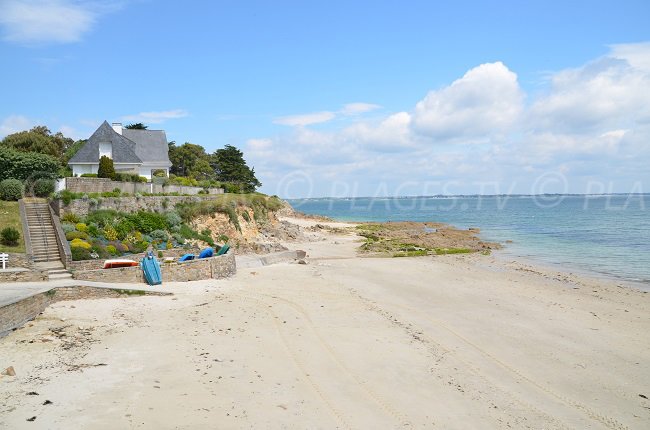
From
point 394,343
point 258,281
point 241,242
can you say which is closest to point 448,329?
point 394,343

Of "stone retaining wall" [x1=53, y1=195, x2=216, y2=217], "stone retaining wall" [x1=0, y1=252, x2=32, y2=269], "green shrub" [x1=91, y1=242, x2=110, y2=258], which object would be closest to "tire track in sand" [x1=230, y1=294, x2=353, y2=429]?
"green shrub" [x1=91, y1=242, x2=110, y2=258]

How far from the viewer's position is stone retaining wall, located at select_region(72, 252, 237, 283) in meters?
17.1

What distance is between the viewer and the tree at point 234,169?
204 feet

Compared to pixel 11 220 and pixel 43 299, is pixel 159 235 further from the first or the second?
pixel 43 299

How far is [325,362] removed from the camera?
11.4 m

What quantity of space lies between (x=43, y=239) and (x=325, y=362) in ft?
47.7

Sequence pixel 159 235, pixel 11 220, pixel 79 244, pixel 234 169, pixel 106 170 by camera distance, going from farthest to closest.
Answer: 1. pixel 234 169
2. pixel 106 170
3. pixel 159 235
4. pixel 11 220
5. pixel 79 244

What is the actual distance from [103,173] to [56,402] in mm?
23773

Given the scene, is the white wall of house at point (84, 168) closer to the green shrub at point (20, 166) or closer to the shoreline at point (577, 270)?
the green shrub at point (20, 166)

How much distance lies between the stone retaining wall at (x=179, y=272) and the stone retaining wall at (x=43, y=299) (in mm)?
1445

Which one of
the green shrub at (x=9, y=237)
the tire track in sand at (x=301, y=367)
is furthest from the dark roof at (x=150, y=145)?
the tire track in sand at (x=301, y=367)

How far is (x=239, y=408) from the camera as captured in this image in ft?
28.8

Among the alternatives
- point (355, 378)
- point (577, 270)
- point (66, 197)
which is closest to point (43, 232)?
point (66, 197)

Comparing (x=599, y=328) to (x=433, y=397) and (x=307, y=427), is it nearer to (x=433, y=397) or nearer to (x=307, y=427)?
(x=433, y=397)
